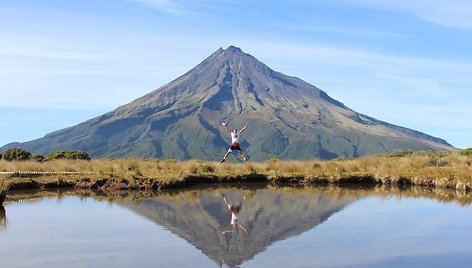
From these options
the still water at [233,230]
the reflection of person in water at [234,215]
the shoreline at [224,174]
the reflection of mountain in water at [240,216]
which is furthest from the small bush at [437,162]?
the reflection of person in water at [234,215]

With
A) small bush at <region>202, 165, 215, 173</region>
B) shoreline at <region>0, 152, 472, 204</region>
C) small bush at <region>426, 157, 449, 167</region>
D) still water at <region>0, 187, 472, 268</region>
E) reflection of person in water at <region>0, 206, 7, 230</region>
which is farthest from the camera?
small bush at <region>426, 157, 449, 167</region>

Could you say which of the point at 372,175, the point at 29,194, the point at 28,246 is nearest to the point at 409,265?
the point at 28,246

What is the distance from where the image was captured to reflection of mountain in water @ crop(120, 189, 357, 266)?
1592cm

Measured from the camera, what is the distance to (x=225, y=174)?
36.5 metres

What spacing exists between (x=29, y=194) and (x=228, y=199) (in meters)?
9.33

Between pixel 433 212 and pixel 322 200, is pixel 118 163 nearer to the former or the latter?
pixel 322 200

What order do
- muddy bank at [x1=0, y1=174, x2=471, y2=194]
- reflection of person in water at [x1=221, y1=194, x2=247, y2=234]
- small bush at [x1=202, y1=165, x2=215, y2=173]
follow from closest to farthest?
reflection of person in water at [x1=221, y1=194, x2=247, y2=234] → muddy bank at [x1=0, y1=174, x2=471, y2=194] → small bush at [x1=202, y1=165, x2=215, y2=173]

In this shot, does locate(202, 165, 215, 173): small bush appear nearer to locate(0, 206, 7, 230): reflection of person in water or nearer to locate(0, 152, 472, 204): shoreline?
locate(0, 152, 472, 204): shoreline

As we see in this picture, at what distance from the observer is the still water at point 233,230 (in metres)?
14.3

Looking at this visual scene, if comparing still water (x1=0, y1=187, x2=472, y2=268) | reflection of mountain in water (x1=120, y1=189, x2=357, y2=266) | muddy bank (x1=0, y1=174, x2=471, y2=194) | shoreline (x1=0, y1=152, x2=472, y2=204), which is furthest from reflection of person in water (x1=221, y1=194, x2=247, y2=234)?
shoreline (x1=0, y1=152, x2=472, y2=204)

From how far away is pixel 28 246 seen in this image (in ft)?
51.3

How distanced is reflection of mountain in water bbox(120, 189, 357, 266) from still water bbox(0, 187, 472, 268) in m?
0.03

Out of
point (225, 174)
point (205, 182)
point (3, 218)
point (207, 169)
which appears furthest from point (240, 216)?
point (207, 169)

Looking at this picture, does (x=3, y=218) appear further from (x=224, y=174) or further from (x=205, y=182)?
(x=224, y=174)
